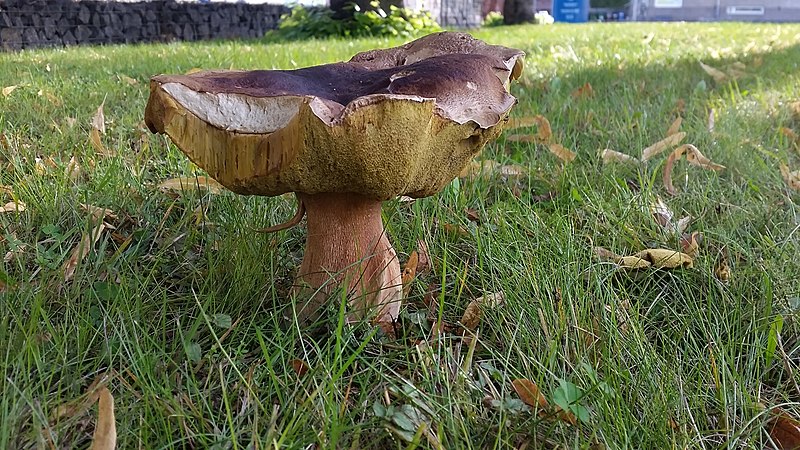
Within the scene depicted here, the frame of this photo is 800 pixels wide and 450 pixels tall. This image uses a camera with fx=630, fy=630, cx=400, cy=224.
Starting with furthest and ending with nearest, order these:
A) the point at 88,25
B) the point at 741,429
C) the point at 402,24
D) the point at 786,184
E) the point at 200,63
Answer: the point at 402,24 < the point at 88,25 < the point at 200,63 < the point at 786,184 < the point at 741,429

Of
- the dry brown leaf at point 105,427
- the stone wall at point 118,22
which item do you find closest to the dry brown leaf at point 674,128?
the dry brown leaf at point 105,427

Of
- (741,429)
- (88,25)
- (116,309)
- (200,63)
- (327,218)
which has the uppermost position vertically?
(88,25)

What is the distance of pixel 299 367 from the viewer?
116 cm

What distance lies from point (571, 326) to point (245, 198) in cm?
101

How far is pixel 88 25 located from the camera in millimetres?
7742

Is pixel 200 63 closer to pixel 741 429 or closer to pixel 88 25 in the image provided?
pixel 741 429

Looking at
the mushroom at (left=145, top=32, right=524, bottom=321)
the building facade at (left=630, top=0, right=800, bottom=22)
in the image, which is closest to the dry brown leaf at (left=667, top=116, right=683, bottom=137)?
the mushroom at (left=145, top=32, right=524, bottom=321)

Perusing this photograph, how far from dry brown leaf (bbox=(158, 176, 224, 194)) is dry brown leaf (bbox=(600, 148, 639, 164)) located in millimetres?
1324

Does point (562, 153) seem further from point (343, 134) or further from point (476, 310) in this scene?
point (343, 134)

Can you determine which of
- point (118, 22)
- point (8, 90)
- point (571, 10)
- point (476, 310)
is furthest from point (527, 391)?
point (571, 10)

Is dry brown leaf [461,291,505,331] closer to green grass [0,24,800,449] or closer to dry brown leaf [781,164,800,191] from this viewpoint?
green grass [0,24,800,449]

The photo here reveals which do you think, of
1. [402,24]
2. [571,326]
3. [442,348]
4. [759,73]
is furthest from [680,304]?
[402,24]

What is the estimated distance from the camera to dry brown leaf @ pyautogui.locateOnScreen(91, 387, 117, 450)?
897mm

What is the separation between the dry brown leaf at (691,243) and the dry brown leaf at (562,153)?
61cm
